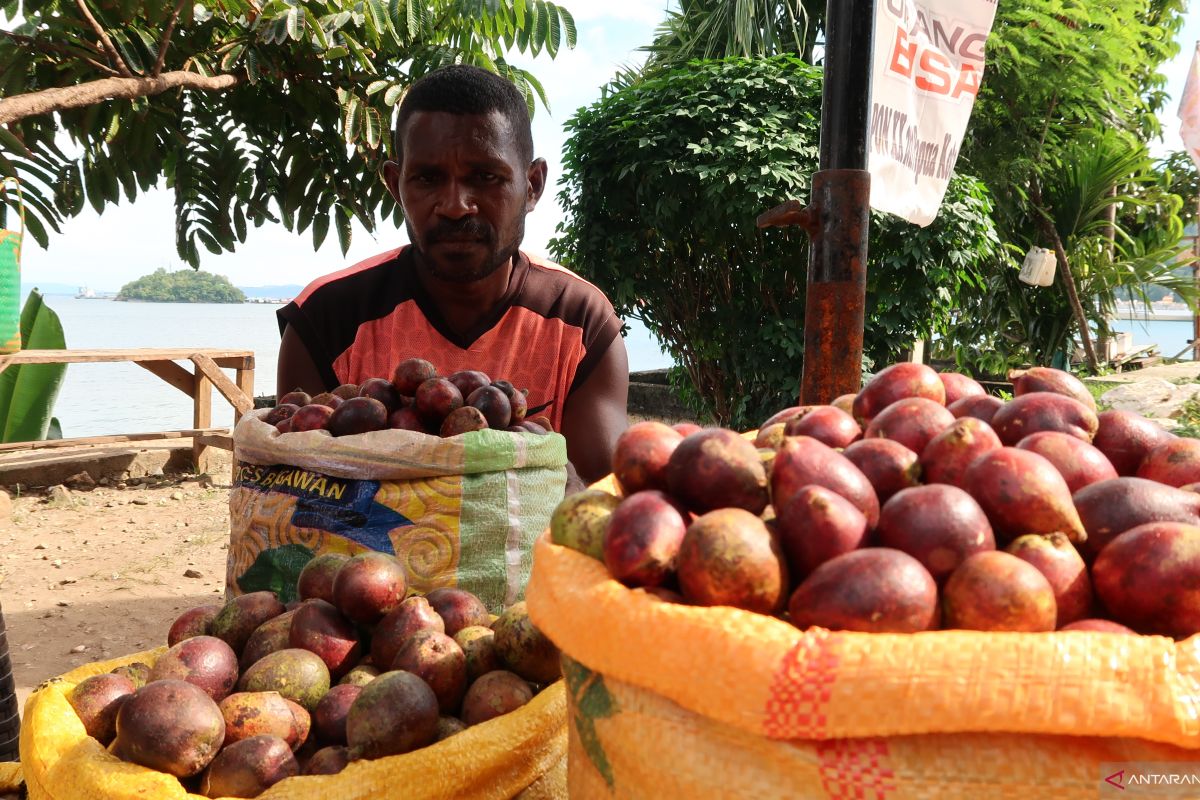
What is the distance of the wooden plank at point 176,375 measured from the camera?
279 inches

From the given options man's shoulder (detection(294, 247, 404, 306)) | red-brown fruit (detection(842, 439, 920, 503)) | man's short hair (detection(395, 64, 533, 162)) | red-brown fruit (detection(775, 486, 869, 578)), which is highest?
man's short hair (detection(395, 64, 533, 162))

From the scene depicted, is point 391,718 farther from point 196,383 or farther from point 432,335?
point 196,383

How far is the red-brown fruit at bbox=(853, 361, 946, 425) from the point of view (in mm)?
1434

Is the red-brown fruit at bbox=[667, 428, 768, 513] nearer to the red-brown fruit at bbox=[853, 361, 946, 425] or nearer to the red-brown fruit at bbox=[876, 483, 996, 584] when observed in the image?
the red-brown fruit at bbox=[876, 483, 996, 584]

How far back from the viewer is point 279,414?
2354 mm

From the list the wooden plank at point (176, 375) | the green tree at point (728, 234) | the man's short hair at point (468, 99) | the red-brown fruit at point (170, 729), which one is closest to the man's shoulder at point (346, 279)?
the man's short hair at point (468, 99)

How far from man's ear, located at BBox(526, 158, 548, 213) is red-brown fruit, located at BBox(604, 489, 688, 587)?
192cm

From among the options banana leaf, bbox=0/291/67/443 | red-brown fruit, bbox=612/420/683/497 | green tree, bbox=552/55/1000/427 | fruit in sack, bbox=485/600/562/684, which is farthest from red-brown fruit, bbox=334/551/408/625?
banana leaf, bbox=0/291/67/443

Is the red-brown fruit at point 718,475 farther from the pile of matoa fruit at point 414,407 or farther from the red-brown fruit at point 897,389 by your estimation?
the pile of matoa fruit at point 414,407

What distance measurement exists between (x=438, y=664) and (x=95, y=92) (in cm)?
390

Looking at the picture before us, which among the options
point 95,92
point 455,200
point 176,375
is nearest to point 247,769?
point 455,200

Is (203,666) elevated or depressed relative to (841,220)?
depressed

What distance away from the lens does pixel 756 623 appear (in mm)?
961

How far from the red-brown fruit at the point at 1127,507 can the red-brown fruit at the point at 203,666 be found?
132cm
